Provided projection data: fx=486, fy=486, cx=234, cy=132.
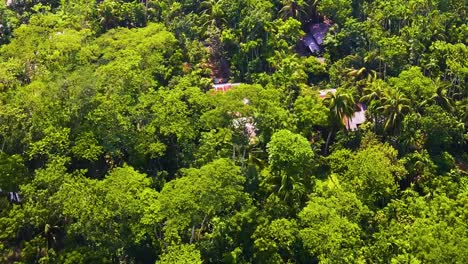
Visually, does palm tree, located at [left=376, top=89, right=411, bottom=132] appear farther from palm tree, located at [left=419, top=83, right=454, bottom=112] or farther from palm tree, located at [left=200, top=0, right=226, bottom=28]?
palm tree, located at [left=200, top=0, right=226, bottom=28]

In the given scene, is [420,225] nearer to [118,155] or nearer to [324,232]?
[324,232]

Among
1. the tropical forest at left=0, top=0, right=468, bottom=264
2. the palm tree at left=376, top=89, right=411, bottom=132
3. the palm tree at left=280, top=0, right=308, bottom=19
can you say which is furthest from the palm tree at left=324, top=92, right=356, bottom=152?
the palm tree at left=280, top=0, right=308, bottom=19

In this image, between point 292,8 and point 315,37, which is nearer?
point 292,8

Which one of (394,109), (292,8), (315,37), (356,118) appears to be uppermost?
(292,8)

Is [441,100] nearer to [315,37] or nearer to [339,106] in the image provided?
[339,106]

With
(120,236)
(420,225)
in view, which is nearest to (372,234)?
(420,225)

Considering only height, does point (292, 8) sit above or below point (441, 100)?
above

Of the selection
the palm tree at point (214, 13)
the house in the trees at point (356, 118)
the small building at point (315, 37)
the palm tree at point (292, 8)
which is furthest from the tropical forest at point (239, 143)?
the palm tree at point (292, 8)

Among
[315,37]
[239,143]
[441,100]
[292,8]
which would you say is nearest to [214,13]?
[292,8]
